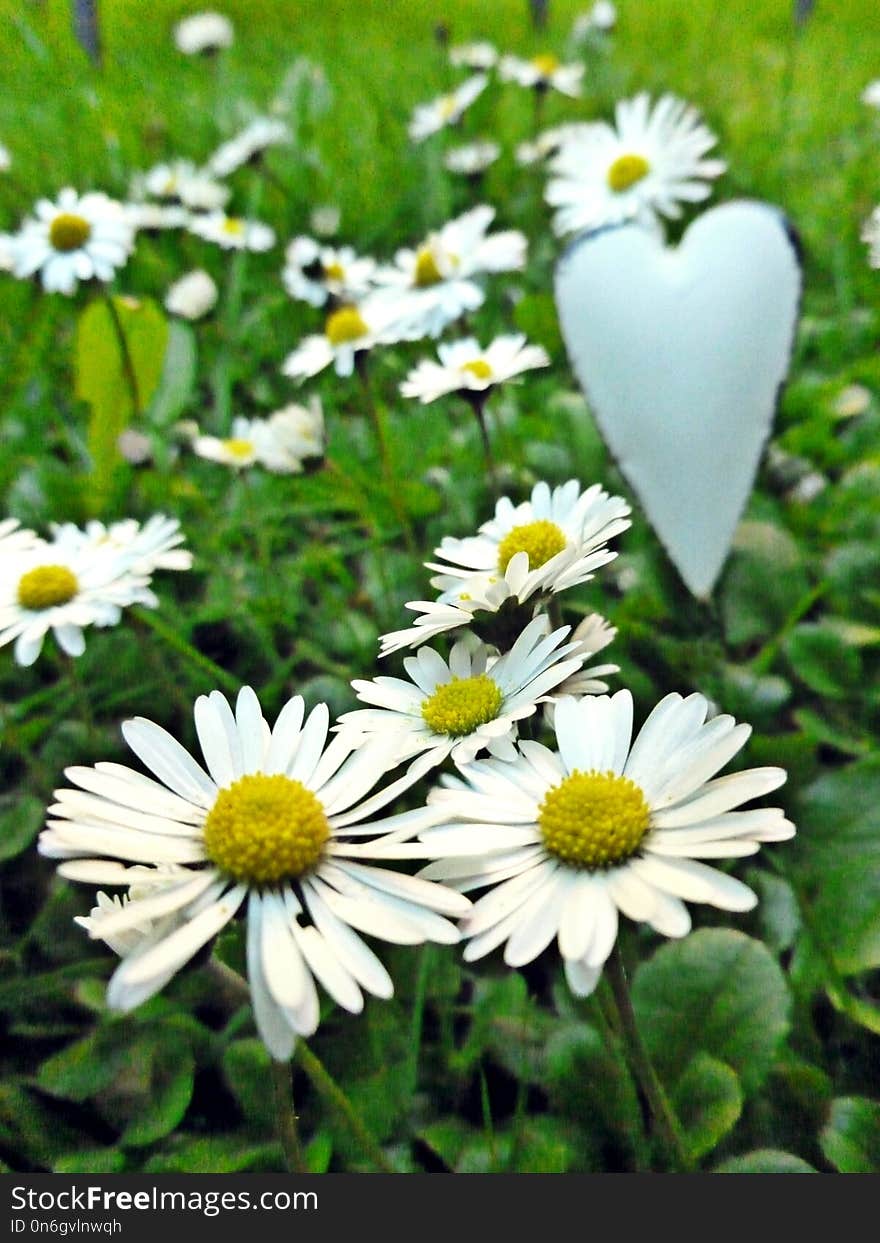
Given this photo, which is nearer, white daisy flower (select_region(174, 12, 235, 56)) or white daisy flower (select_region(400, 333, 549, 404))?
white daisy flower (select_region(400, 333, 549, 404))

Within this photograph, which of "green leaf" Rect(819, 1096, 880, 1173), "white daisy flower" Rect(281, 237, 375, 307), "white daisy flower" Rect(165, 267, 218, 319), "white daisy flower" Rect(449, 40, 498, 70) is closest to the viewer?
"green leaf" Rect(819, 1096, 880, 1173)

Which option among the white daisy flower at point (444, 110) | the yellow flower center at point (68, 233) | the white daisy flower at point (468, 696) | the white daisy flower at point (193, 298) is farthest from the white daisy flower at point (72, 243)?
the white daisy flower at point (468, 696)

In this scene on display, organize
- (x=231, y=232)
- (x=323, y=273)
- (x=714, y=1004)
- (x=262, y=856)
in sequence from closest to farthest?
1. (x=262, y=856)
2. (x=714, y=1004)
3. (x=323, y=273)
4. (x=231, y=232)

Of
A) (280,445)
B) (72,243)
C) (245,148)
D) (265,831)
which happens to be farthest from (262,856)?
(245,148)

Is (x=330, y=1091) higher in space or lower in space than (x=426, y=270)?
lower

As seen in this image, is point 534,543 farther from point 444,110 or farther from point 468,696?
point 444,110

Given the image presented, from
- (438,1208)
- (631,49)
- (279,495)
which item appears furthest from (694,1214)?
(631,49)

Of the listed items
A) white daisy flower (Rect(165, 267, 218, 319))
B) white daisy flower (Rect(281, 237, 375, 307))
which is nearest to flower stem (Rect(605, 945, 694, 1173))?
white daisy flower (Rect(281, 237, 375, 307))

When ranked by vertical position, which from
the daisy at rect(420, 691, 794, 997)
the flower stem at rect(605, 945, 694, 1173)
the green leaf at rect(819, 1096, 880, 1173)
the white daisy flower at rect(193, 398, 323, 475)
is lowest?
the green leaf at rect(819, 1096, 880, 1173)

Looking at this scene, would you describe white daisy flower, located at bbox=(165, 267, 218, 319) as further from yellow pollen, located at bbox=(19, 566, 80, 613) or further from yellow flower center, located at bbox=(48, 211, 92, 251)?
yellow pollen, located at bbox=(19, 566, 80, 613)

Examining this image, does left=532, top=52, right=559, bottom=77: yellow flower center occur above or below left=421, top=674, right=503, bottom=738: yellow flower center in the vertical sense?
above
